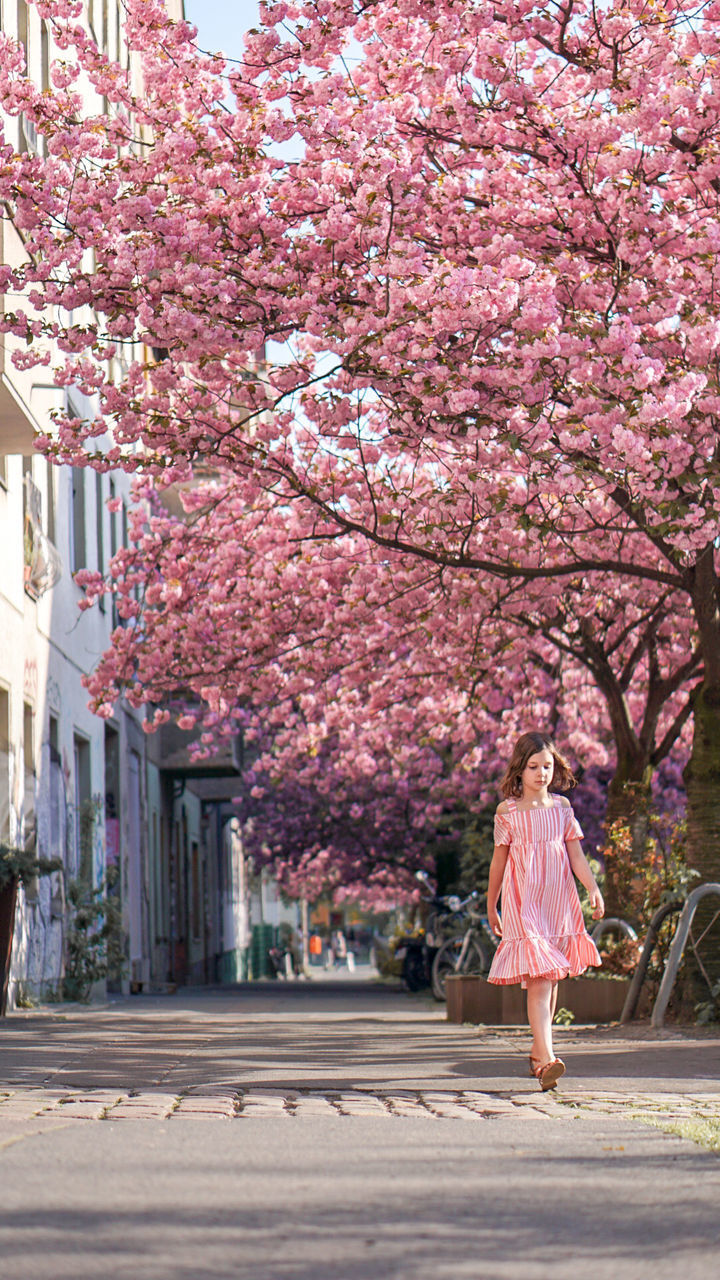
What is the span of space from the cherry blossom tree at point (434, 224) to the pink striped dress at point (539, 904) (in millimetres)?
3400

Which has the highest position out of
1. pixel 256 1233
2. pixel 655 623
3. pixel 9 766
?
pixel 655 623

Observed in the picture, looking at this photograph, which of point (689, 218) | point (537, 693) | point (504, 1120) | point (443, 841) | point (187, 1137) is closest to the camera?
point (187, 1137)

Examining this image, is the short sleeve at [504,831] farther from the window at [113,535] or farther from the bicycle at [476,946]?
the window at [113,535]

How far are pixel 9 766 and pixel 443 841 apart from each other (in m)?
16.5

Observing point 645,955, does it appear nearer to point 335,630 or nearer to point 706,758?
point 706,758

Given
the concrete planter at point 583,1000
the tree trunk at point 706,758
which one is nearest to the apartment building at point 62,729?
the concrete planter at point 583,1000

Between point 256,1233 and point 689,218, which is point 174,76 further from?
point 256,1233

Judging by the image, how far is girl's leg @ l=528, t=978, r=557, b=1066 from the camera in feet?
28.6

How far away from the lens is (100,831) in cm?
2548

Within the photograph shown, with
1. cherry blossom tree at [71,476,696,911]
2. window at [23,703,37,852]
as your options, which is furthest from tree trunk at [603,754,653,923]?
window at [23,703,37,852]

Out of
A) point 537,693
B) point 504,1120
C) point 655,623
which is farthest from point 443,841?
point 504,1120

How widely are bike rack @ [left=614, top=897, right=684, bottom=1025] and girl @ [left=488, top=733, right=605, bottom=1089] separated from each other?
4814 millimetres

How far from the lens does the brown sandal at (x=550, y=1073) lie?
28.0 ft

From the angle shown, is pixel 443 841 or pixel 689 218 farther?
pixel 443 841
